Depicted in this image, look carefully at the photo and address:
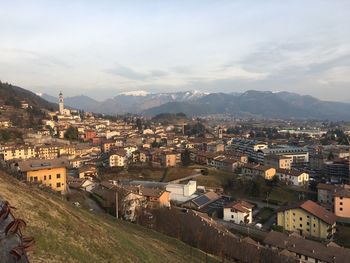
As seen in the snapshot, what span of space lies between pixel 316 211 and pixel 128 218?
15995 millimetres

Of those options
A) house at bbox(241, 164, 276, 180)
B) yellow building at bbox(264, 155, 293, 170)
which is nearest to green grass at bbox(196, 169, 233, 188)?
house at bbox(241, 164, 276, 180)

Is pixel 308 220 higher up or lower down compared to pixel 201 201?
lower down

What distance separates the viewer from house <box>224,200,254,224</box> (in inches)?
1235

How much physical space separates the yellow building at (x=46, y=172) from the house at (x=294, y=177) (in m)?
27.2

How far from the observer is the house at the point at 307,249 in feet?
69.7

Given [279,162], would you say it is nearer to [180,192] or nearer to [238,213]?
[180,192]

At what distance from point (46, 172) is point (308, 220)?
73.3ft

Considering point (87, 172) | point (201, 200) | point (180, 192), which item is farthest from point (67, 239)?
point (87, 172)

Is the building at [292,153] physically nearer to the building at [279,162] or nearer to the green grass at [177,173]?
the building at [279,162]

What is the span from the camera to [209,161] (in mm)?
53281

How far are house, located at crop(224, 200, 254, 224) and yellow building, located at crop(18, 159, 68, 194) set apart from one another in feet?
48.1

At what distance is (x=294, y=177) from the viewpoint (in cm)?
4338

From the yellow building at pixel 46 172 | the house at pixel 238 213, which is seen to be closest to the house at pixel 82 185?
the yellow building at pixel 46 172

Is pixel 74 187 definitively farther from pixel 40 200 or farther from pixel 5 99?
pixel 5 99
